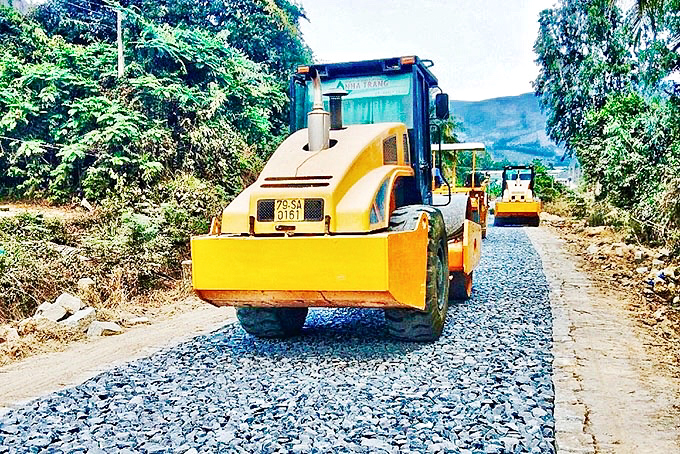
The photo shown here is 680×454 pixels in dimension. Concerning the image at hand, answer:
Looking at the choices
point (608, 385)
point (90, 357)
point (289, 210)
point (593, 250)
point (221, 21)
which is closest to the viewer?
point (608, 385)

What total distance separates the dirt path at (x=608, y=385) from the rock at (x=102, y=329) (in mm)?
4347

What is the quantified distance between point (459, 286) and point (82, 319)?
406 cm

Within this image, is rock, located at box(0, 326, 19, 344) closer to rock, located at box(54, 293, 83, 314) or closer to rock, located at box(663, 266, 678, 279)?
rock, located at box(54, 293, 83, 314)

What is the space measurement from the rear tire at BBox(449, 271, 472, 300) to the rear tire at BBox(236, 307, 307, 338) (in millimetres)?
2209

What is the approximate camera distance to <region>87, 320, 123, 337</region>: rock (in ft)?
22.9

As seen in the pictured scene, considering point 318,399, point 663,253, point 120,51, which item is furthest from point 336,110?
point 120,51

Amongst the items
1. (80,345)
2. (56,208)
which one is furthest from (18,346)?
(56,208)

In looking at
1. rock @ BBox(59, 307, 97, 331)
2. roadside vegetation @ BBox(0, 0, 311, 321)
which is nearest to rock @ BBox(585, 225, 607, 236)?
roadside vegetation @ BBox(0, 0, 311, 321)

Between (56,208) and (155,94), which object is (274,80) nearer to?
(155,94)

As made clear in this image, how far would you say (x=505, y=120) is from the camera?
10112cm

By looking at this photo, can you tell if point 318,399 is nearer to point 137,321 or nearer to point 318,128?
point 318,128

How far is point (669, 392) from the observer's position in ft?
14.8

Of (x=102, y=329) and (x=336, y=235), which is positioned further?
(x=102, y=329)

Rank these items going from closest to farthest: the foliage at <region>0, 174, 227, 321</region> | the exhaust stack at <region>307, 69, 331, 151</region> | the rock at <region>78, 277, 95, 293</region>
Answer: the exhaust stack at <region>307, 69, 331, 151</region>
the foliage at <region>0, 174, 227, 321</region>
the rock at <region>78, 277, 95, 293</region>
